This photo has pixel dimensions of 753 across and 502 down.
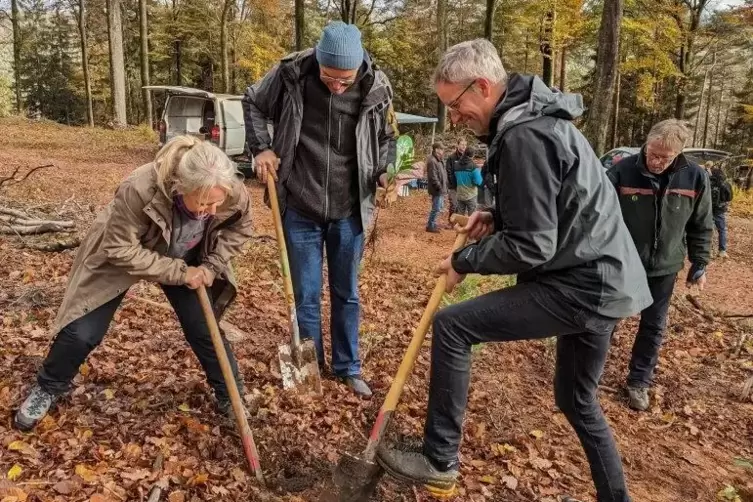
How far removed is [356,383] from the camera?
152 inches

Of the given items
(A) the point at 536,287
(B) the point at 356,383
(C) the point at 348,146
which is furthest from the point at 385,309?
(A) the point at 536,287

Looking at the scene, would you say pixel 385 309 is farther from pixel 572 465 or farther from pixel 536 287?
pixel 536 287

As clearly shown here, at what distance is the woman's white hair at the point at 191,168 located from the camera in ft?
8.36

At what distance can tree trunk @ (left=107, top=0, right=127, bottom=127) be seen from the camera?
21500mm

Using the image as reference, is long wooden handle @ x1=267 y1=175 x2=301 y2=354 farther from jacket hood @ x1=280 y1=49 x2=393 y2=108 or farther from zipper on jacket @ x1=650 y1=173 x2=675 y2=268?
zipper on jacket @ x1=650 y1=173 x2=675 y2=268

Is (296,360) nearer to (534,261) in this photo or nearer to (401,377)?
(401,377)

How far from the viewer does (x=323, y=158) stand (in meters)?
3.57

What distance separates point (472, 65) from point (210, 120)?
12665 millimetres

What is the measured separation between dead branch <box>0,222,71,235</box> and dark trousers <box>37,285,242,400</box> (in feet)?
12.1


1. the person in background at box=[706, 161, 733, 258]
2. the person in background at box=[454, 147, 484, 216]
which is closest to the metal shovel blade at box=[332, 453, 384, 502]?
the person in background at box=[706, 161, 733, 258]

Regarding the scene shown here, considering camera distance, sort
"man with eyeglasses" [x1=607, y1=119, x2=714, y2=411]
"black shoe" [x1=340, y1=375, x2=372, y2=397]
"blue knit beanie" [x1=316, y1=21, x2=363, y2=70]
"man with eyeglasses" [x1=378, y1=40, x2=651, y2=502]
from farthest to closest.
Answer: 1. "man with eyeglasses" [x1=607, y1=119, x2=714, y2=411]
2. "black shoe" [x1=340, y1=375, x2=372, y2=397]
3. "blue knit beanie" [x1=316, y1=21, x2=363, y2=70]
4. "man with eyeglasses" [x1=378, y1=40, x2=651, y2=502]

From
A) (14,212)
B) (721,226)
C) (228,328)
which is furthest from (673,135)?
(721,226)

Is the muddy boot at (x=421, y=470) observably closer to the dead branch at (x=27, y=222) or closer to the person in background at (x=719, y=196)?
the dead branch at (x=27, y=222)

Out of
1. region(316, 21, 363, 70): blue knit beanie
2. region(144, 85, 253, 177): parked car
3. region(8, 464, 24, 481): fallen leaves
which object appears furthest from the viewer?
region(144, 85, 253, 177): parked car
